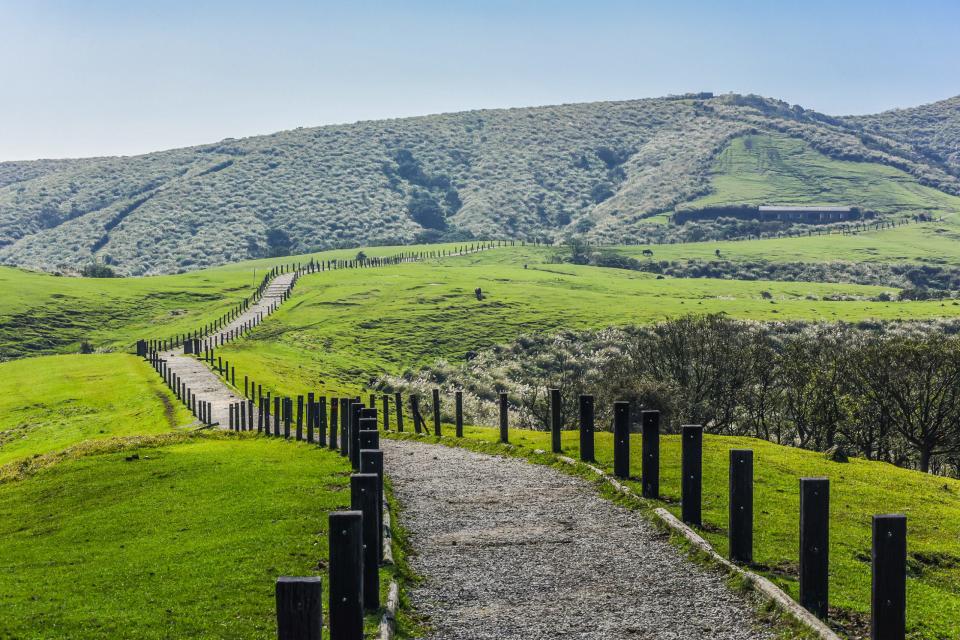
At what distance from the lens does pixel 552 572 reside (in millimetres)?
13930

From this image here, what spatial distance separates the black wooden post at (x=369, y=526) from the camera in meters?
11.7

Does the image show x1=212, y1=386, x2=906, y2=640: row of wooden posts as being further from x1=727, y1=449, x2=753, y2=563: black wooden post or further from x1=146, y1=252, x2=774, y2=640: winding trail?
x1=146, y1=252, x2=774, y2=640: winding trail

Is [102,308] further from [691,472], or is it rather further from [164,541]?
[691,472]

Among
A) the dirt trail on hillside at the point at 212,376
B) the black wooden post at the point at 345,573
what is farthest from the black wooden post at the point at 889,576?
the dirt trail on hillside at the point at 212,376

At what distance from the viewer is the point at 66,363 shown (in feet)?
275

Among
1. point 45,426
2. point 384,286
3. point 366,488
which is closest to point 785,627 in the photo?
point 366,488

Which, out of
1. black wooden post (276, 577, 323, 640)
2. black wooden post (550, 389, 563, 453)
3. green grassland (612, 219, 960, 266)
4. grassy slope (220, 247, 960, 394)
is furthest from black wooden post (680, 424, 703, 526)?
green grassland (612, 219, 960, 266)

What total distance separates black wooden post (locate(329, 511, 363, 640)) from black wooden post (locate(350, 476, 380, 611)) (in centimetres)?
229

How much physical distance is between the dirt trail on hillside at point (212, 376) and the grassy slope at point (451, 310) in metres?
2.68

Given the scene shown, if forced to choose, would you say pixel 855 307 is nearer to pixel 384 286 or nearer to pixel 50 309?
pixel 384 286

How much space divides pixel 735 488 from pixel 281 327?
9917 centimetres

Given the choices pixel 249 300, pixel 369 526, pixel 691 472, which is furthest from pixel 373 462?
pixel 249 300

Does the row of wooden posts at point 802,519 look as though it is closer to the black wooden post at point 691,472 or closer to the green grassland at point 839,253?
the black wooden post at point 691,472

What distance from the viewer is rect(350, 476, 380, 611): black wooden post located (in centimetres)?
1169
